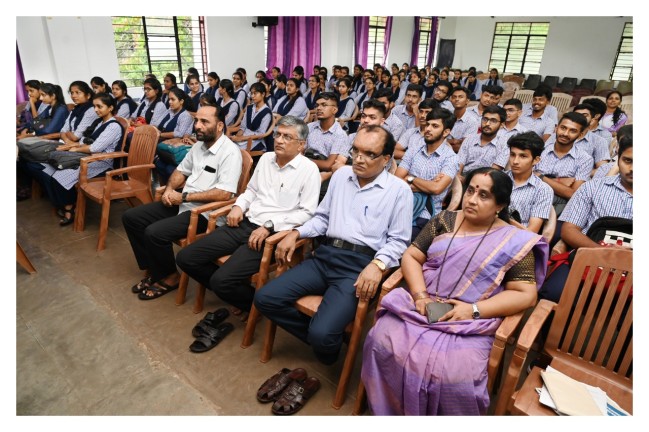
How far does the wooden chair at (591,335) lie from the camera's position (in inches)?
49.9

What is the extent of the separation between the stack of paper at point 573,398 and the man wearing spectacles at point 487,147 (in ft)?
6.05

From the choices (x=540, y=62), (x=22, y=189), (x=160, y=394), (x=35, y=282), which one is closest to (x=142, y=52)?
(x=22, y=189)

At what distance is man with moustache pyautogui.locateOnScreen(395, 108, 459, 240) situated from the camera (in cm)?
241

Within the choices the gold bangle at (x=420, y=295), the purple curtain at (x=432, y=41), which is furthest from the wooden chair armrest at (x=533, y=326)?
the purple curtain at (x=432, y=41)

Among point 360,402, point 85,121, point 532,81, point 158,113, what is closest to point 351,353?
point 360,402

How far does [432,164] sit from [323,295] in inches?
49.3

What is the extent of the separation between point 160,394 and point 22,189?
3269mm

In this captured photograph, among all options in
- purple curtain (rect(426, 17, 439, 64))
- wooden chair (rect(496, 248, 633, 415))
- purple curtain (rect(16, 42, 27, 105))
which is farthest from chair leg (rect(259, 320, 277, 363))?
purple curtain (rect(426, 17, 439, 64))

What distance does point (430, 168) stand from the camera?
2.54m

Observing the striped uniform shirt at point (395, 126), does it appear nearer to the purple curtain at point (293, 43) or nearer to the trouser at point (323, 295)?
the trouser at point (323, 295)

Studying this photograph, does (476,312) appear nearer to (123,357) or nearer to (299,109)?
(123,357)

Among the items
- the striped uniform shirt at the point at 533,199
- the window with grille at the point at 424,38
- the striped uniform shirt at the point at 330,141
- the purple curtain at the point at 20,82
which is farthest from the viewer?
the window with grille at the point at 424,38

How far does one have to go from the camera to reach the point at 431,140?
2.53 m

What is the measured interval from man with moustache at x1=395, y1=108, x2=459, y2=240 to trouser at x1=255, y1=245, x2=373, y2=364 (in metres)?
0.70
